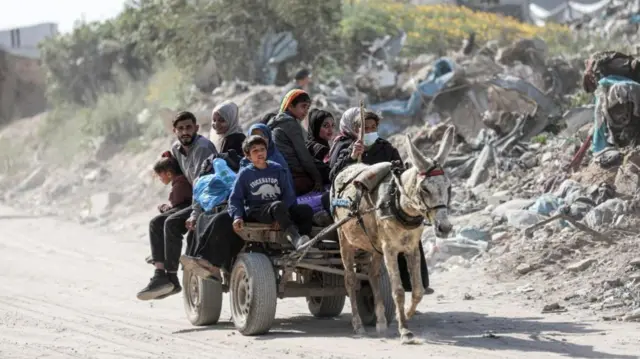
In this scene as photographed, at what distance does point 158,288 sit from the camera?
12.0 metres

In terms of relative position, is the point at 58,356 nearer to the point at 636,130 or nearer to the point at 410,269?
the point at 410,269

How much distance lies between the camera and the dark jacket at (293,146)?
1141 cm

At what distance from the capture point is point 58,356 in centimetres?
952

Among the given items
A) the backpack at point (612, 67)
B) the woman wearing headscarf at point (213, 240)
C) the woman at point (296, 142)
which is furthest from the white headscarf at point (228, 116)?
the backpack at point (612, 67)

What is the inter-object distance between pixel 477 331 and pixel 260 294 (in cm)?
205

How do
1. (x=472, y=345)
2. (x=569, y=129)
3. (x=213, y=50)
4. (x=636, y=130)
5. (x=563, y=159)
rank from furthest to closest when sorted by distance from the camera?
(x=213, y=50) → (x=569, y=129) → (x=563, y=159) → (x=636, y=130) → (x=472, y=345)

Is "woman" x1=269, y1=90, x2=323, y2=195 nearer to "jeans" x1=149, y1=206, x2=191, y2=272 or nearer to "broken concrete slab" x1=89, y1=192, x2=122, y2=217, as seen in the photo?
"jeans" x1=149, y1=206, x2=191, y2=272

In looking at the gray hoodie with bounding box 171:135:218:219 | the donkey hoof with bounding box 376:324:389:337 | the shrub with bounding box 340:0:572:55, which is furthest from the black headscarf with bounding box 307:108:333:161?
the shrub with bounding box 340:0:572:55

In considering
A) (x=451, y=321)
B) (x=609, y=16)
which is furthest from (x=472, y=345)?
(x=609, y=16)

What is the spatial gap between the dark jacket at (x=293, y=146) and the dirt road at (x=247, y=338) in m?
1.55

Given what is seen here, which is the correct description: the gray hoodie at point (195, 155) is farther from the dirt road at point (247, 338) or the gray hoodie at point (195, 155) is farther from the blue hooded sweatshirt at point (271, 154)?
the dirt road at point (247, 338)

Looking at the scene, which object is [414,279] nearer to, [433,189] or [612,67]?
[433,189]

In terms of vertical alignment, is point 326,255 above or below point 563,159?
below

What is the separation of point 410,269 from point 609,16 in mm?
27617
